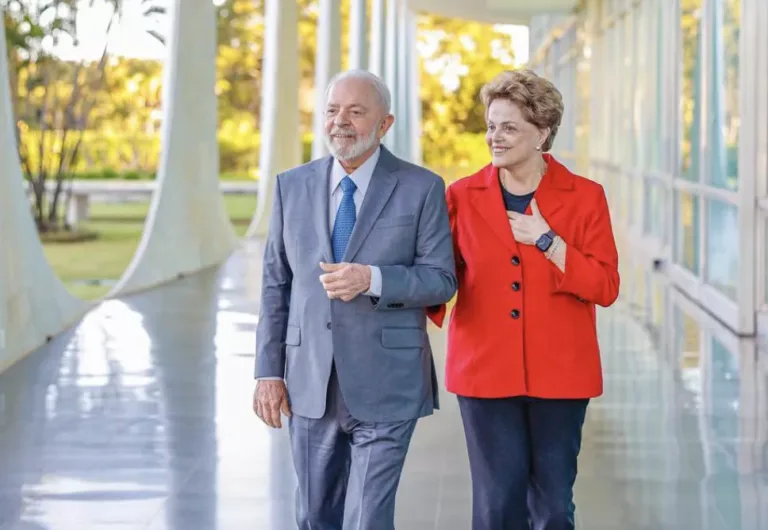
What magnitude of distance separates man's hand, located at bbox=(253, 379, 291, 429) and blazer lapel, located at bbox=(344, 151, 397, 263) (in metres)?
0.35

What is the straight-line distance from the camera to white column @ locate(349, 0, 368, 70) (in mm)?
23047

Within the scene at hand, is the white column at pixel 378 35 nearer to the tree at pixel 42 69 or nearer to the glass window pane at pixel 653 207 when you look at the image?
the tree at pixel 42 69

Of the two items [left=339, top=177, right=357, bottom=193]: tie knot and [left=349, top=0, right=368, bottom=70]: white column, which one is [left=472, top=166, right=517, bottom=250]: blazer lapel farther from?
[left=349, top=0, right=368, bottom=70]: white column

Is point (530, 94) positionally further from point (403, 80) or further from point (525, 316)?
point (403, 80)

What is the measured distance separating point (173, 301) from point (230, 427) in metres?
5.01

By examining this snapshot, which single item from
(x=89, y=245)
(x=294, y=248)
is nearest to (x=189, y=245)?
(x=89, y=245)

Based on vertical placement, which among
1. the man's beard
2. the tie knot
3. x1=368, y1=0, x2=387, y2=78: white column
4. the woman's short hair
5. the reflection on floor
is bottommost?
the reflection on floor

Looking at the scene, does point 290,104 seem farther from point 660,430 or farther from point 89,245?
point 660,430

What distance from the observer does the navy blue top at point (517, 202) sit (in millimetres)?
3354

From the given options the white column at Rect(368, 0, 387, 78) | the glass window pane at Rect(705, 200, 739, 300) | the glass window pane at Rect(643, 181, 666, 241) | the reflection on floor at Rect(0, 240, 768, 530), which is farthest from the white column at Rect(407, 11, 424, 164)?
the reflection on floor at Rect(0, 240, 768, 530)

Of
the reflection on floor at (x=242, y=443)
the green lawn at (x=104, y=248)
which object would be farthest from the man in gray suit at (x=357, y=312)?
the green lawn at (x=104, y=248)

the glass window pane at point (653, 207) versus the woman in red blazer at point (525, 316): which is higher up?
the glass window pane at point (653, 207)

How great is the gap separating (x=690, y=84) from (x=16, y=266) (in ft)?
22.8

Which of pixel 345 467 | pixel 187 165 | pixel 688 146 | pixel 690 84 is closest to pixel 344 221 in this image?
pixel 345 467
